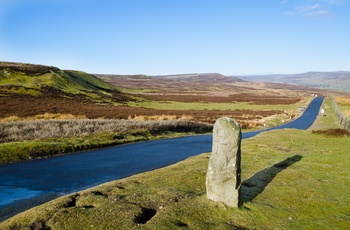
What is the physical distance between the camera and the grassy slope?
14180mm

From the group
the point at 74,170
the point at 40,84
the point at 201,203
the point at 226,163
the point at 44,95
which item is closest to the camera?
the point at 226,163

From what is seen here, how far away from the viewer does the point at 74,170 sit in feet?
100

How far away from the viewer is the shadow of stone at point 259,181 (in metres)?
18.4

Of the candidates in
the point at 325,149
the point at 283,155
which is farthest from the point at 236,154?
the point at 325,149

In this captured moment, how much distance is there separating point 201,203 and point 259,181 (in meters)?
6.79

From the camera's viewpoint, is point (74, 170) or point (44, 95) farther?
point (44, 95)

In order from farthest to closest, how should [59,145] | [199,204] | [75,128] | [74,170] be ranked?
[75,128] → [59,145] → [74,170] → [199,204]

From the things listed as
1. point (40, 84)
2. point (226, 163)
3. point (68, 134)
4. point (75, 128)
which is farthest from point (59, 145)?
point (40, 84)

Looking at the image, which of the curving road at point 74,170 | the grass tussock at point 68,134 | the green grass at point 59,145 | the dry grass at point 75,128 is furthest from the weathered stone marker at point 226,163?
the dry grass at point 75,128

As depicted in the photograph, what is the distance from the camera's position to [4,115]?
2564 inches

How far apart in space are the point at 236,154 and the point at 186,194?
4205 mm

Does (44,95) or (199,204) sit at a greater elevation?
(199,204)

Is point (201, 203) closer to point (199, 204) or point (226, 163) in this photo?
→ point (199, 204)

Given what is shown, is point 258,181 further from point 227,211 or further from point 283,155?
point 283,155
